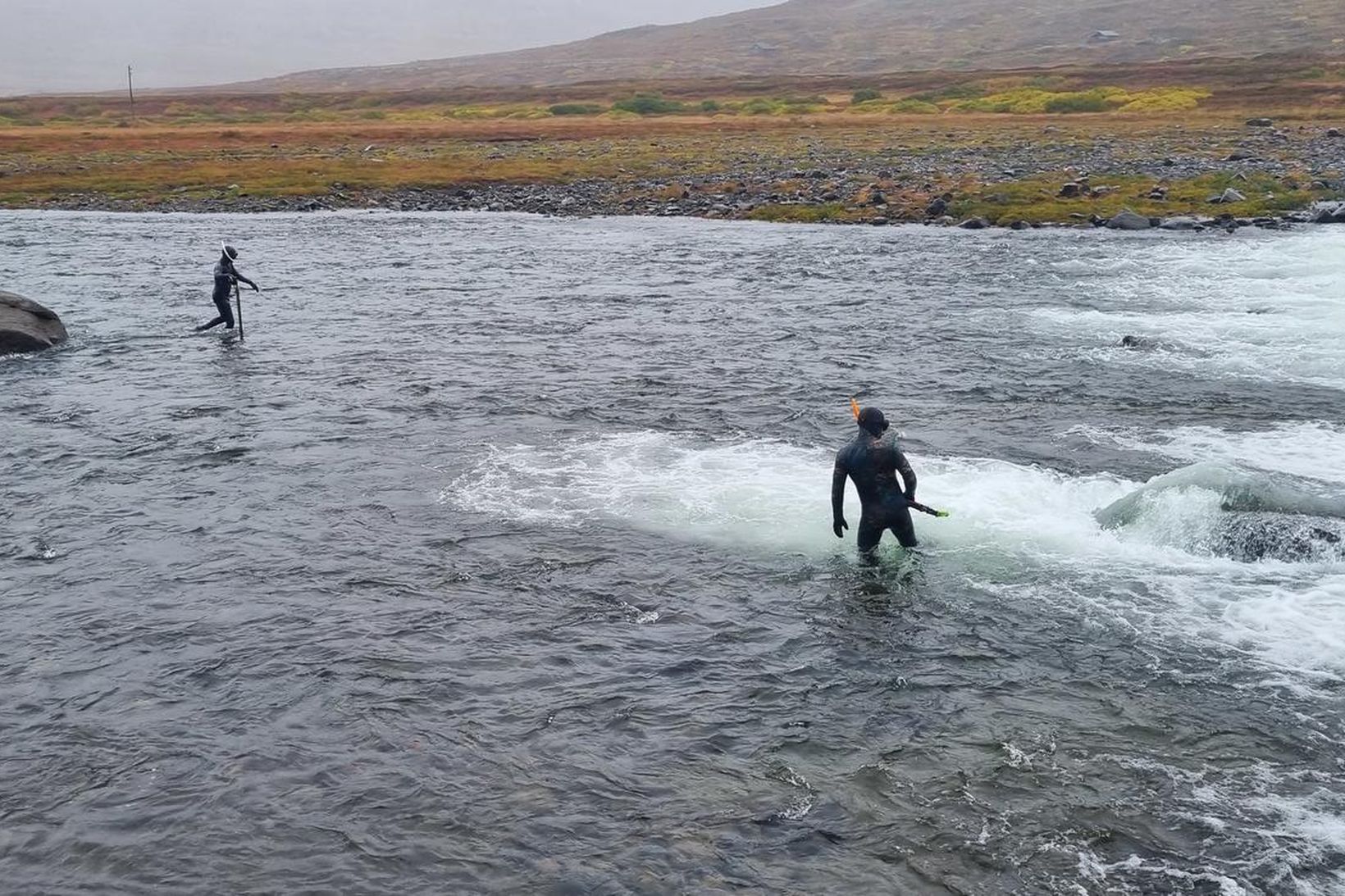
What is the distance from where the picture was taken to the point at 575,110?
461 feet

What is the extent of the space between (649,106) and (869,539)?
128387 millimetres

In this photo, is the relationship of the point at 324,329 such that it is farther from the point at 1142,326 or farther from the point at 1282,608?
the point at 1282,608

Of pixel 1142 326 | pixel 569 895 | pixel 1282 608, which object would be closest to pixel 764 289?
pixel 1142 326

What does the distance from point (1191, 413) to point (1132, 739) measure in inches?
525

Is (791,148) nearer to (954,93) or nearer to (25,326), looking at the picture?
(954,93)

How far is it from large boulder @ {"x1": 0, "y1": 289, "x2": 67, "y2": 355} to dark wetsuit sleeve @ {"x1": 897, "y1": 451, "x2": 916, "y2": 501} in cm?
2467

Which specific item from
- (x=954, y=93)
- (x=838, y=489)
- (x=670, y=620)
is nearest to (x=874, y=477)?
(x=838, y=489)

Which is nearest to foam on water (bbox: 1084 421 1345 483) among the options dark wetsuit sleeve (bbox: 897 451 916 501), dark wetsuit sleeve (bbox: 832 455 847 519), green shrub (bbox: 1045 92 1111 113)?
dark wetsuit sleeve (bbox: 897 451 916 501)

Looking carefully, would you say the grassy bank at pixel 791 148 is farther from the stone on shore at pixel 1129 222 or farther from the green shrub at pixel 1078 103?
the stone on shore at pixel 1129 222

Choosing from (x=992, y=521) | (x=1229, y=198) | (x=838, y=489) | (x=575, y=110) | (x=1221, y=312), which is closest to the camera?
(x=838, y=489)

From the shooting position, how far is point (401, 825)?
1116 centimetres

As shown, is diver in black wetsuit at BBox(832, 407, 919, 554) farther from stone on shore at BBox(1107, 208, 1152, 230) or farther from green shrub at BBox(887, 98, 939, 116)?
green shrub at BBox(887, 98, 939, 116)

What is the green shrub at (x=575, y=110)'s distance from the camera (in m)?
139

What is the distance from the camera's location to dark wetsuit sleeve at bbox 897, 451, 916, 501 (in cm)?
1614
